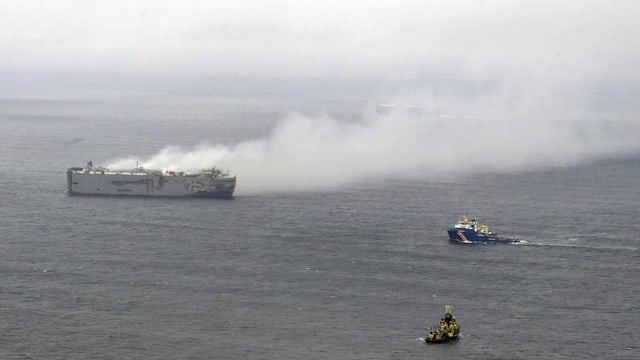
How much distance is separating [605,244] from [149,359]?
268ft

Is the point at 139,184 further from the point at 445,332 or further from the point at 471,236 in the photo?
the point at 445,332

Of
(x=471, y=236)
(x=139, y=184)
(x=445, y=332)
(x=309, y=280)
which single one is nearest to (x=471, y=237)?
(x=471, y=236)

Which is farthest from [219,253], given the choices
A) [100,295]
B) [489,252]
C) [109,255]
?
[489,252]

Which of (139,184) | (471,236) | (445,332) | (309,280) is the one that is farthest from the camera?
(139,184)

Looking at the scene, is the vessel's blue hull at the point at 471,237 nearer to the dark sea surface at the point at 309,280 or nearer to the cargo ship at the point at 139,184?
the dark sea surface at the point at 309,280

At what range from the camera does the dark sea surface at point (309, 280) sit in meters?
102

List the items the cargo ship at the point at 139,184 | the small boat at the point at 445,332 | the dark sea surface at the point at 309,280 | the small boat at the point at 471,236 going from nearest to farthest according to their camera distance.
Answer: the dark sea surface at the point at 309,280
the small boat at the point at 445,332
the small boat at the point at 471,236
the cargo ship at the point at 139,184

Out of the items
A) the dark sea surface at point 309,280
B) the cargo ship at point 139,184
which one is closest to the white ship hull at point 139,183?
the cargo ship at point 139,184

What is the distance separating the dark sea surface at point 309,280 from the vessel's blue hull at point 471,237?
5.97ft

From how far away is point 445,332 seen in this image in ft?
340

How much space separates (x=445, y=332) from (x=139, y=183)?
110 meters

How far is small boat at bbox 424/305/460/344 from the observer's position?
103 metres

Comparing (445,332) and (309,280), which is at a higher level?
(309,280)

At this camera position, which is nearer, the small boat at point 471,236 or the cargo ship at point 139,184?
the small boat at point 471,236
